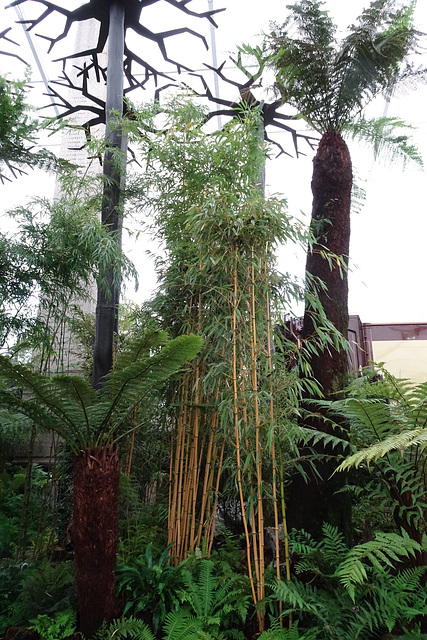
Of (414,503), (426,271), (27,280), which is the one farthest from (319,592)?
(426,271)

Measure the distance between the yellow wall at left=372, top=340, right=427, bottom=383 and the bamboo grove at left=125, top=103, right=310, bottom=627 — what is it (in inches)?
102

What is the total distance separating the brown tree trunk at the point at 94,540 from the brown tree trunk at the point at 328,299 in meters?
1.22

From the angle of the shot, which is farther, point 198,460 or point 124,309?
point 124,309

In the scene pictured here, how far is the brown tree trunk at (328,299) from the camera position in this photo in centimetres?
294

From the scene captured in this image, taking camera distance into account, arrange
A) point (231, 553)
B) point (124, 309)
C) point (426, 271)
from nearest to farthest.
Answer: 1. point (231, 553)
2. point (124, 309)
3. point (426, 271)

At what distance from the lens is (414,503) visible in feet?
7.37

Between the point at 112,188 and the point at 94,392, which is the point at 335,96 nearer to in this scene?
the point at 112,188

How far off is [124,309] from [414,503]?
3.55 metres

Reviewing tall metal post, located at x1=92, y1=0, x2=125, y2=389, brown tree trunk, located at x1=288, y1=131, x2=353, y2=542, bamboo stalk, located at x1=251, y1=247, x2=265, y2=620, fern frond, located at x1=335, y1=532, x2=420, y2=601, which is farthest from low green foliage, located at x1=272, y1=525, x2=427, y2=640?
tall metal post, located at x1=92, y1=0, x2=125, y2=389

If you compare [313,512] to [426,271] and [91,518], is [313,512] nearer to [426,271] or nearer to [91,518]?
[91,518]

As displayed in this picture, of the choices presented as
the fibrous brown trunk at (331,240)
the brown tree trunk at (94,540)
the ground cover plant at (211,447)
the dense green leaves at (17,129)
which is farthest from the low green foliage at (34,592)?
the dense green leaves at (17,129)

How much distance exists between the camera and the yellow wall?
5223mm

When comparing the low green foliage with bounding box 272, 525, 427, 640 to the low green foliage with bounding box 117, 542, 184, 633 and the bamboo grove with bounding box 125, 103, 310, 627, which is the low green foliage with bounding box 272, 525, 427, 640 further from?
the low green foliage with bounding box 117, 542, 184, 633

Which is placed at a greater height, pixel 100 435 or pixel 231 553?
pixel 100 435
